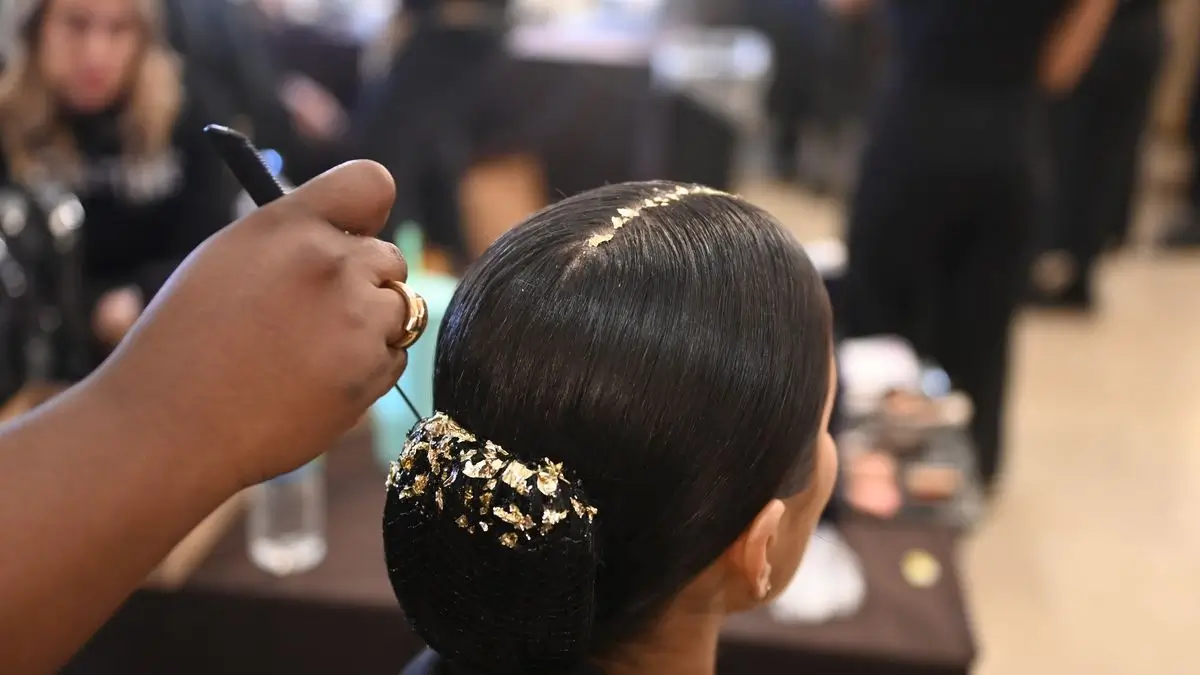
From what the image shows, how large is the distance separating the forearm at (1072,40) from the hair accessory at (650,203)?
1.36m

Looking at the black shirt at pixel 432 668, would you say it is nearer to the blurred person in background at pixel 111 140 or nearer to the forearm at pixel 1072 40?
the blurred person in background at pixel 111 140

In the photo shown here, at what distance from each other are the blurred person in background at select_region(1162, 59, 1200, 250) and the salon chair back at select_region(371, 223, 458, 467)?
127 inches

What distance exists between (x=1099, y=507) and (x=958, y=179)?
0.83 meters

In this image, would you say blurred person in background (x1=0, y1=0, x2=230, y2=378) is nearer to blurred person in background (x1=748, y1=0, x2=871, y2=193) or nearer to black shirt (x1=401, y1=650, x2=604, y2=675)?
black shirt (x1=401, y1=650, x2=604, y2=675)

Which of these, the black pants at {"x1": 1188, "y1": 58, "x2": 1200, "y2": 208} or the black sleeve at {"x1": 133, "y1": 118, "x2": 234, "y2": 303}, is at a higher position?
the black sleeve at {"x1": 133, "y1": 118, "x2": 234, "y2": 303}

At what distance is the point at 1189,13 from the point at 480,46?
320 cm

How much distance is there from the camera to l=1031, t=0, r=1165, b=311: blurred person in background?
9.30 feet

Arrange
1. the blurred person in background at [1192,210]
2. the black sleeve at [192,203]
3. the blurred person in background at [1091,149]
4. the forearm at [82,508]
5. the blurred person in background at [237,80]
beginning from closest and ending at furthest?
1. the forearm at [82,508]
2. the black sleeve at [192,203]
3. the blurred person in background at [237,80]
4. the blurred person in background at [1091,149]
5. the blurred person in background at [1192,210]

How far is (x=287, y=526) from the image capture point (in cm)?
107

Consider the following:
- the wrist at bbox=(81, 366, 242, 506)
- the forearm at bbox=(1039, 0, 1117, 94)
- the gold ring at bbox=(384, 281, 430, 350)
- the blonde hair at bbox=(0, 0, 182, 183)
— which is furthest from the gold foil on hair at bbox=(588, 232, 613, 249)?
the forearm at bbox=(1039, 0, 1117, 94)

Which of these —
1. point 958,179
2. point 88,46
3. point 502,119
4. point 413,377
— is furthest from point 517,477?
point 502,119

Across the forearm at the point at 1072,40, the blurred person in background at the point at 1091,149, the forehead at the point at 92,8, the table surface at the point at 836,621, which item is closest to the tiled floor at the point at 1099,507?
the blurred person in background at the point at 1091,149

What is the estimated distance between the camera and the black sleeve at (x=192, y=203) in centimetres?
168

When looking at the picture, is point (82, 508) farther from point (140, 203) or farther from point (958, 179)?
point (958, 179)
